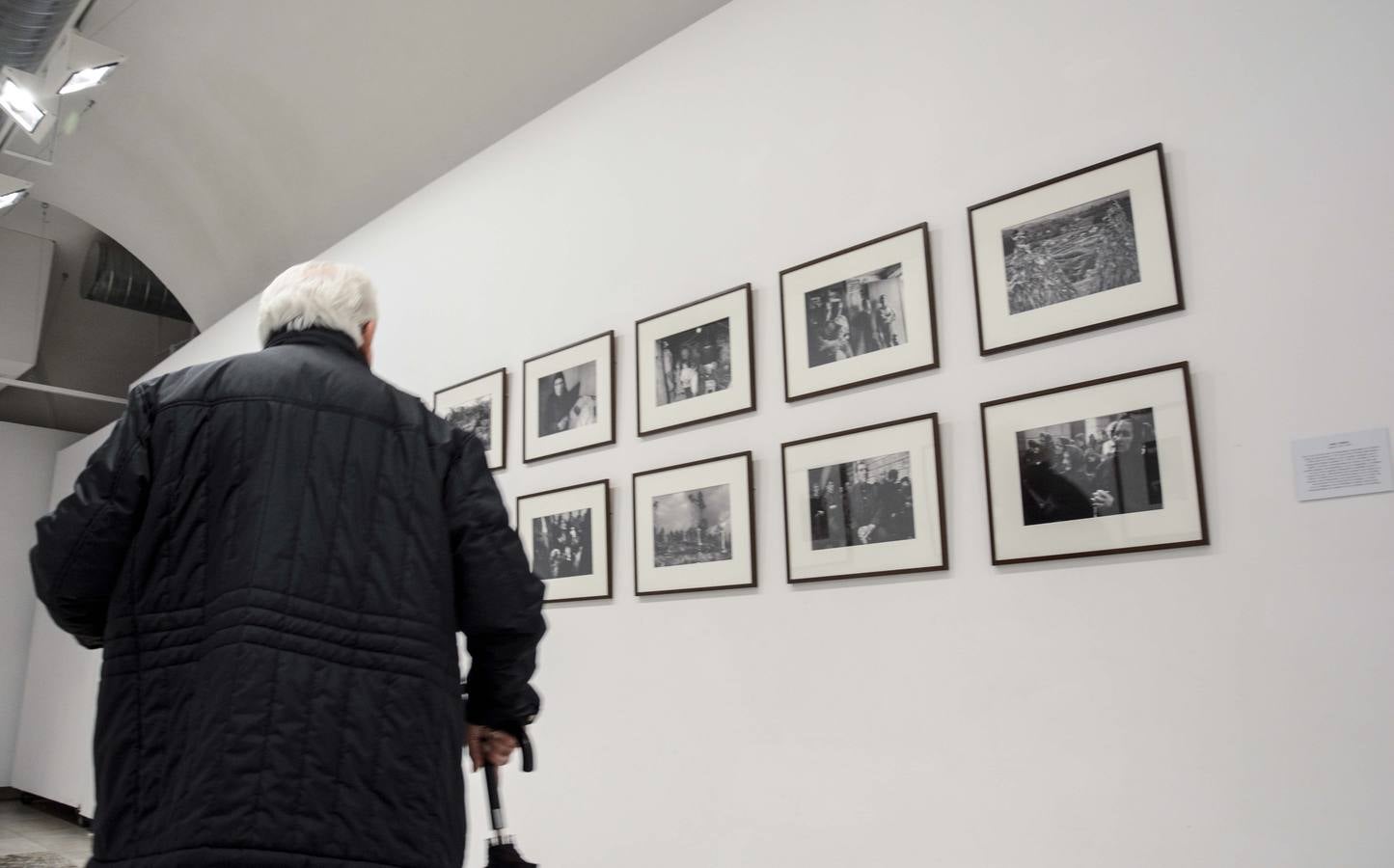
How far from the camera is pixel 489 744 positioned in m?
1.91

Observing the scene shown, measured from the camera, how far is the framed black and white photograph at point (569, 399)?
3.86 metres

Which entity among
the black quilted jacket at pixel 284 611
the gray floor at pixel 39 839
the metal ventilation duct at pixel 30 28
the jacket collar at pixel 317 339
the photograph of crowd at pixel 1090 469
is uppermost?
the metal ventilation duct at pixel 30 28

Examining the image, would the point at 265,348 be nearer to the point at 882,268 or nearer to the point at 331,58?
the point at 882,268

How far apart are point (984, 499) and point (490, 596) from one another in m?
1.44

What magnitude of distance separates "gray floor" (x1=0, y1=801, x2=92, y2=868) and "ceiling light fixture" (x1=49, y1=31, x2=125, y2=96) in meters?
4.03

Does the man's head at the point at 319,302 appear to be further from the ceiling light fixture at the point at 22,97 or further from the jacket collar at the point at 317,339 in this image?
the ceiling light fixture at the point at 22,97

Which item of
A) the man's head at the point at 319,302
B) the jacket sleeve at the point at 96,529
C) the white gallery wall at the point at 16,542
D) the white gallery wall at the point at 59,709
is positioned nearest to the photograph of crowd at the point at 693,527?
the man's head at the point at 319,302

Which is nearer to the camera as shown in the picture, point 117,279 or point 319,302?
point 319,302

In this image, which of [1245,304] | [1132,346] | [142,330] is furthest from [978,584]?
[142,330]

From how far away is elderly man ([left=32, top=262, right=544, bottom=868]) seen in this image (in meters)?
1.54

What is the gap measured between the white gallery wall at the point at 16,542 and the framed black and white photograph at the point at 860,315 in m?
9.96

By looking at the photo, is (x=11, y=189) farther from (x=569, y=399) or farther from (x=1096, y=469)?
(x=1096, y=469)

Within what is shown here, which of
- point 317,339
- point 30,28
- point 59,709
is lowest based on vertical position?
point 59,709

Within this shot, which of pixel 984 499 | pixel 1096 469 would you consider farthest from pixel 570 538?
pixel 1096 469
